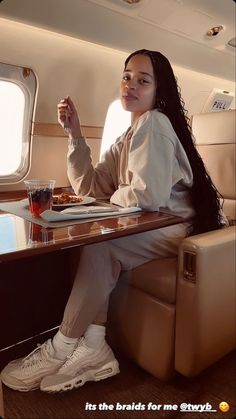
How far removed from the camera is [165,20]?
4.94ft

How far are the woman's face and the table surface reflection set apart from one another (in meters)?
0.53

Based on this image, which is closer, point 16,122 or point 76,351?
point 76,351

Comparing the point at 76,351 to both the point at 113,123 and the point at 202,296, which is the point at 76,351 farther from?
the point at 113,123

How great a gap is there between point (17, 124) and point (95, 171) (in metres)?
0.46

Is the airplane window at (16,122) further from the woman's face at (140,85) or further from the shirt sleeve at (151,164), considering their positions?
the shirt sleeve at (151,164)

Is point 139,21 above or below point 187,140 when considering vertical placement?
above

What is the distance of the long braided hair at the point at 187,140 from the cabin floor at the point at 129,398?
1.96ft

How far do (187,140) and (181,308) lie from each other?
2.14ft

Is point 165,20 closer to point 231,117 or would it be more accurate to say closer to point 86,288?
point 231,117

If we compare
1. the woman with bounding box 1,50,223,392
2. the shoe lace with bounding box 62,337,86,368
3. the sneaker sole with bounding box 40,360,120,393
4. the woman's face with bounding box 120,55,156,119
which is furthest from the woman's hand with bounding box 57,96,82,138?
the sneaker sole with bounding box 40,360,120,393

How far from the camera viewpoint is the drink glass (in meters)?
1.03

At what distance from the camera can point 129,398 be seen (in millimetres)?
1223

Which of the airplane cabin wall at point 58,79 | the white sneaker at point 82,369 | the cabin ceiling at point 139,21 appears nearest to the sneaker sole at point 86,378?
the white sneaker at point 82,369

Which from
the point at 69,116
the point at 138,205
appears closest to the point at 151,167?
the point at 138,205
